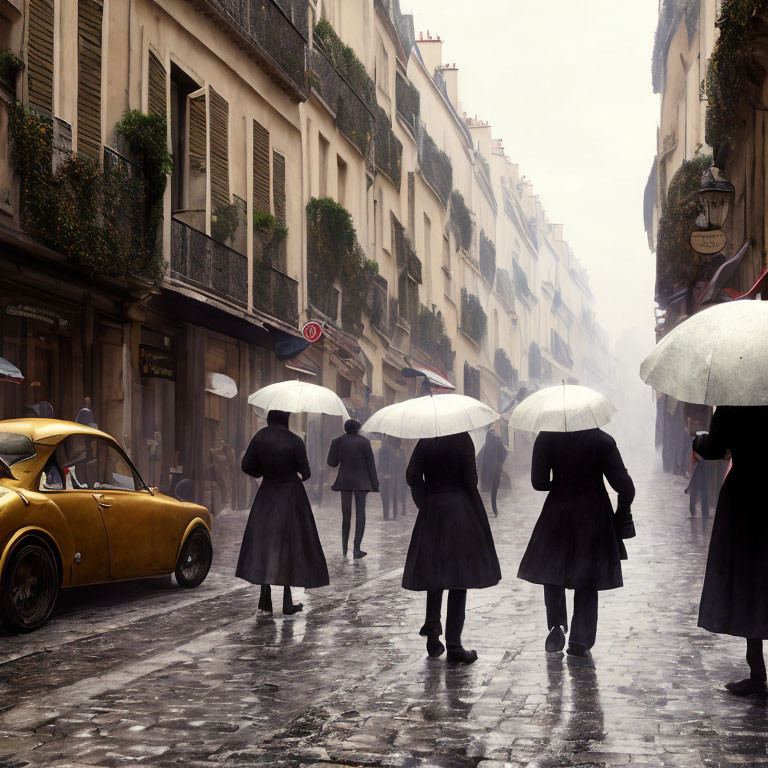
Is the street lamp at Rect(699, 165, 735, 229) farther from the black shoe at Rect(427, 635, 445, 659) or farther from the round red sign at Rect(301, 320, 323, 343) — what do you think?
the black shoe at Rect(427, 635, 445, 659)

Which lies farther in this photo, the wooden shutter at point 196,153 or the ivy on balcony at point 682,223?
the ivy on balcony at point 682,223

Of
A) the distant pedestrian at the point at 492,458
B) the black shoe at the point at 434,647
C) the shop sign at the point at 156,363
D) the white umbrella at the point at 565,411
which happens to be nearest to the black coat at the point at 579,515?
the white umbrella at the point at 565,411

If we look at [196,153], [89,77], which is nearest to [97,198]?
[89,77]

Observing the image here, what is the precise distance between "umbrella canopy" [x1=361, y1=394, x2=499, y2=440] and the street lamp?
1142 cm

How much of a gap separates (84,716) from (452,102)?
4828 cm

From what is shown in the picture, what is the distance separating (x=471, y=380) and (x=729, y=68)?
3286cm

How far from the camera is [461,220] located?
156 feet

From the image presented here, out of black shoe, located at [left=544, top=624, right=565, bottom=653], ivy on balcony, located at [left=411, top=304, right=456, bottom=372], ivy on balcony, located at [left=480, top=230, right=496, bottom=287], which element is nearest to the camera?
black shoe, located at [left=544, top=624, right=565, bottom=653]

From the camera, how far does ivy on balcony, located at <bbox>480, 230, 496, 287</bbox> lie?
54097 mm

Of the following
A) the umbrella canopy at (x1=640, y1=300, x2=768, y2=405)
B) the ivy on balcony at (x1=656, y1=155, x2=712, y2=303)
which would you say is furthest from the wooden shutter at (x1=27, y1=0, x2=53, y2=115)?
the ivy on balcony at (x1=656, y1=155, x2=712, y2=303)

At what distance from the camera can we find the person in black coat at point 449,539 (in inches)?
280

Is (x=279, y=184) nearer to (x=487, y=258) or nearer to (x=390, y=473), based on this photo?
(x=390, y=473)

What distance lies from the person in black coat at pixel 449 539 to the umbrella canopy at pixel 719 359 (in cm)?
179

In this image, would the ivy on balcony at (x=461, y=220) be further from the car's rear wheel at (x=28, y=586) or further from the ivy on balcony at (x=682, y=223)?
the car's rear wheel at (x=28, y=586)
